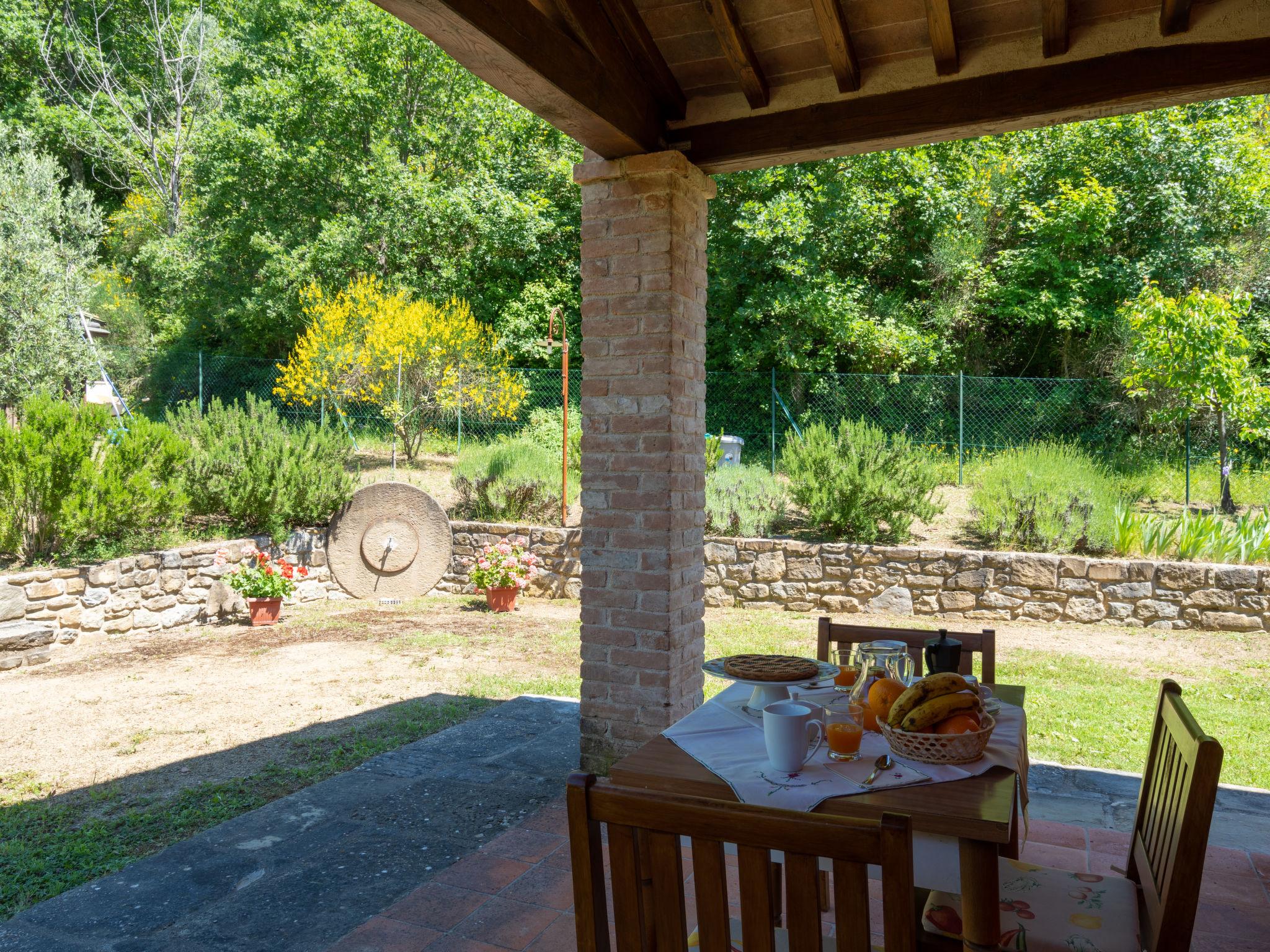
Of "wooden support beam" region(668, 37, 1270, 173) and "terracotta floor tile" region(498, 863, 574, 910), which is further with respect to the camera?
"wooden support beam" region(668, 37, 1270, 173)

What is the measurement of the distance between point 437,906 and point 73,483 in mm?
6078

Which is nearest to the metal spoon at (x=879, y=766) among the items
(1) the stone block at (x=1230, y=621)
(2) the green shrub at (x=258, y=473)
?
(1) the stone block at (x=1230, y=621)

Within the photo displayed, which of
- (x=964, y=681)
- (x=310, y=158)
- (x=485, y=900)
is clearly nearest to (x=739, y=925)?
(x=964, y=681)

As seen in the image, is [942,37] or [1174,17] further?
[942,37]

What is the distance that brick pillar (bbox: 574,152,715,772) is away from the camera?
3330mm

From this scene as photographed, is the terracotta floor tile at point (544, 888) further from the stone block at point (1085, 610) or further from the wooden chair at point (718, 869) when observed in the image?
the stone block at point (1085, 610)

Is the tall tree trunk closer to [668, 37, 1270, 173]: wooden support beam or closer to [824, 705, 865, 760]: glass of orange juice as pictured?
[668, 37, 1270, 173]: wooden support beam

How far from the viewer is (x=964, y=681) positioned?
6.11ft

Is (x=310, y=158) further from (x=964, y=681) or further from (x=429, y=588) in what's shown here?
(x=964, y=681)

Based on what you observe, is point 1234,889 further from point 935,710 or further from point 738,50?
point 738,50

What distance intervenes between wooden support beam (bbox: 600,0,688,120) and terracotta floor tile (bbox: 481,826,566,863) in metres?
2.77

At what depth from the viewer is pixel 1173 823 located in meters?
1.56

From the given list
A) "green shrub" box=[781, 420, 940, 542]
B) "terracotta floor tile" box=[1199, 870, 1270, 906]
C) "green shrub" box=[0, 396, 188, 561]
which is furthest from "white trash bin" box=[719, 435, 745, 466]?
"terracotta floor tile" box=[1199, 870, 1270, 906]

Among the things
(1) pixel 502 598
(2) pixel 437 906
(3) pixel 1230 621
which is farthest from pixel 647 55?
(3) pixel 1230 621
